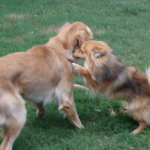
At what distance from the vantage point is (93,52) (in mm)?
4602

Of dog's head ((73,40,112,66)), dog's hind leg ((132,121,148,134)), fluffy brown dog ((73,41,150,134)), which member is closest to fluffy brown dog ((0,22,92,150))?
dog's head ((73,40,112,66))

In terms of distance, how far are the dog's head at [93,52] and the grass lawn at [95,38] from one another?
3.35ft

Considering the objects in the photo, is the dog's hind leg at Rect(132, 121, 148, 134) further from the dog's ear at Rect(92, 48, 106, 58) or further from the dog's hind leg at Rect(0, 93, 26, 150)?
the dog's hind leg at Rect(0, 93, 26, 150)

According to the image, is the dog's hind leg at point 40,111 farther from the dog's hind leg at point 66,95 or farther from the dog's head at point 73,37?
the dog's head at point 73,37

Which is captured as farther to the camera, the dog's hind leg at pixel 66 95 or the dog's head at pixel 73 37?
the dog's head at pixel 73 37

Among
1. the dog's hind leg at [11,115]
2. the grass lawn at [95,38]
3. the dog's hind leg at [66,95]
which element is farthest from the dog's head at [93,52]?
the dog's hind leg at [11,115]

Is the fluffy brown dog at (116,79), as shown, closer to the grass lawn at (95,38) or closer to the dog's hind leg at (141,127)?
the dog's hind leg at (141,127)

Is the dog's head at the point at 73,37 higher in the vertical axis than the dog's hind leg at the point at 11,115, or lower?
higher

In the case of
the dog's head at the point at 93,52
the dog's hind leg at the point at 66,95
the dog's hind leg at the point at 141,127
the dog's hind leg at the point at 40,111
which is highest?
the dog's head at the point at 93,52

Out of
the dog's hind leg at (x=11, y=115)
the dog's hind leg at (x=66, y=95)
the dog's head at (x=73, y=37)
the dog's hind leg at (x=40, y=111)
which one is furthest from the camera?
the dog's hind leg at (x=40, y=111)

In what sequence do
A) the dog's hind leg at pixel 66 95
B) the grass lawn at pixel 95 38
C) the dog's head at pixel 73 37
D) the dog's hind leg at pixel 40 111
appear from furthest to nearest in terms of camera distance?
1. the dog's hind leg at pixel 40 111
2. the dog's head at pixel 73 37
3. the dog's hind leg at pixel 66 95
4. the grass lawn at pixel 95 38

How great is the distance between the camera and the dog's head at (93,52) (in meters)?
4.55

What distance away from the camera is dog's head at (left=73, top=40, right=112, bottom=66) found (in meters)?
4.55

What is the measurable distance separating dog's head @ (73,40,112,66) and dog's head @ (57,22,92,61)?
A: 115mm
